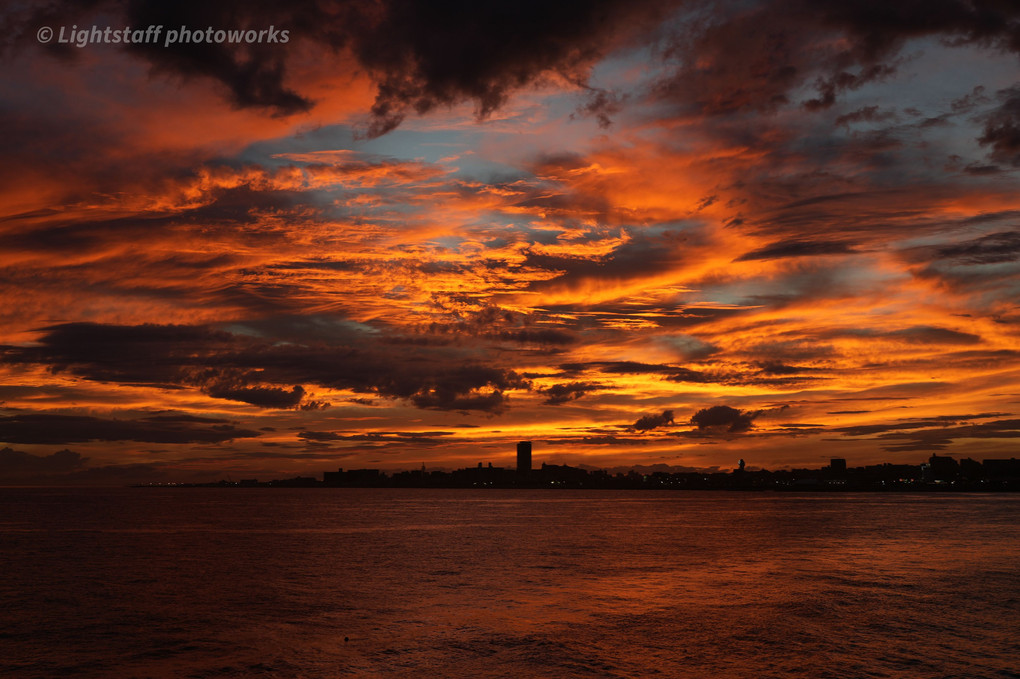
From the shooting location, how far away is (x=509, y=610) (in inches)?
2031

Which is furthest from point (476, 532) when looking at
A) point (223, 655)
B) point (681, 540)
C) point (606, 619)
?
point (223, 655)

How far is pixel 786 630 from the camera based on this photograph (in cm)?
4553

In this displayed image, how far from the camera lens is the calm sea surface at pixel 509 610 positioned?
37.8 meters

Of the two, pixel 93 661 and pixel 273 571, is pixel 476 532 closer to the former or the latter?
pixel 273 571

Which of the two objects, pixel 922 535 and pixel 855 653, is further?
pixel 922 535

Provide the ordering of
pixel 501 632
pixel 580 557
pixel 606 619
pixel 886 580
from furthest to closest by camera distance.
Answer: pixel 580 557
pixel 886 580
pixel 606 619
pixel 501 632

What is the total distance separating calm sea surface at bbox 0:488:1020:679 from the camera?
37750 mm

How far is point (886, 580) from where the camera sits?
68.1 m

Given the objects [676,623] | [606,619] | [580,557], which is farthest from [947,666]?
[580,557]

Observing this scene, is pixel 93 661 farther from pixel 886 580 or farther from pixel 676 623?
pixel 886 580

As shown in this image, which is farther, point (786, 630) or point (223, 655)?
point (786, 630)

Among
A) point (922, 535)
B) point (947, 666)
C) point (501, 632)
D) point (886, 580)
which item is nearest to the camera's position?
point (947, 666)

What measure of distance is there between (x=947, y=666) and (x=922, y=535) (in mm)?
96520

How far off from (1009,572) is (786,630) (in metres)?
43.5
